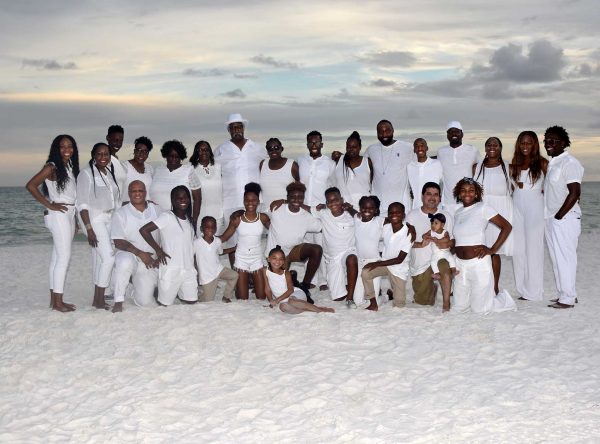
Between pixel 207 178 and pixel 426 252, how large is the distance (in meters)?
2.97

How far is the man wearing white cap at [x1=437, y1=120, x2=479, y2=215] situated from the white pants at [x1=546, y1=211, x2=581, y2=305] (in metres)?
1.29

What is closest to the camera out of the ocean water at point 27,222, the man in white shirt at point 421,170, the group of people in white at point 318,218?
the group of people in white at point 318,218

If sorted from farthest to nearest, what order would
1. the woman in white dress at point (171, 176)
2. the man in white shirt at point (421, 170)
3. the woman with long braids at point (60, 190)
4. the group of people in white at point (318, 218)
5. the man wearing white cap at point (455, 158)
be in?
the man wearing white cap at point (455, 158), the man in white shirt at point (421, 170), the woman in white dress at point (171, 176), the group of people in white at point (318, 218), the woman with long braids at point (60, 190)

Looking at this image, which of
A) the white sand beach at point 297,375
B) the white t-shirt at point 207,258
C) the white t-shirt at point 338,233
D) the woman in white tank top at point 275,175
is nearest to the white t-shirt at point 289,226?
the white t-shirt at point 338,233

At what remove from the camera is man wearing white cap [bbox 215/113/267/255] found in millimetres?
9914

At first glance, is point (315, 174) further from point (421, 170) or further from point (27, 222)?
point (27, 222)

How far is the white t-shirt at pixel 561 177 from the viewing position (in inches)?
339

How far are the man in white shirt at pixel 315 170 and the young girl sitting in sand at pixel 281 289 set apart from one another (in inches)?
55.2

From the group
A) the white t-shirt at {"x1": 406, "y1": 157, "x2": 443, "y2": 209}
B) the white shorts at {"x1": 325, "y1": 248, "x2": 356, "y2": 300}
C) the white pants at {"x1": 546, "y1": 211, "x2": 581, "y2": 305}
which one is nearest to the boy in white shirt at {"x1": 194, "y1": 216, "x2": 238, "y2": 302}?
the white shorts at {"x1": 325, "y1": 248, "x2": 356, "y2": 300}

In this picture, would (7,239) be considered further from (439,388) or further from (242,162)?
(439,388)

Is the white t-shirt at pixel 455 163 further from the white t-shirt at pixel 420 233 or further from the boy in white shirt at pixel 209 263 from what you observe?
the boy in white shirt at pixel 209 263

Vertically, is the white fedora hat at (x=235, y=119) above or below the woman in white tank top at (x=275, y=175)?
above

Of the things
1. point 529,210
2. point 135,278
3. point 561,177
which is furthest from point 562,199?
point 135,278

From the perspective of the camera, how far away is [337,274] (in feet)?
30.5
